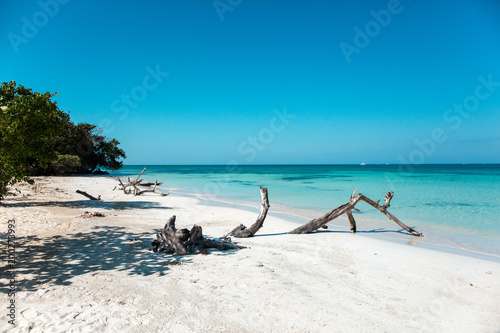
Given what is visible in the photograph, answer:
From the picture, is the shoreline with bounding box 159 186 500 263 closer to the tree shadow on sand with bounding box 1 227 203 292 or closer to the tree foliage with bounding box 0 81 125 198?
the tree shadow on sand with bounding box 1 227 203 292

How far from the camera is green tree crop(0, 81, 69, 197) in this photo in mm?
7156

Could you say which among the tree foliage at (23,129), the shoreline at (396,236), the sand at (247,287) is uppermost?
the tree foliage at (23,129)

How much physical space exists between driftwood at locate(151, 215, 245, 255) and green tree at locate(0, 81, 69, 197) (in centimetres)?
419

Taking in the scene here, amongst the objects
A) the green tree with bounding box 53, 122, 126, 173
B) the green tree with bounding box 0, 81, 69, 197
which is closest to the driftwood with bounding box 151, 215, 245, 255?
the green tree with bounding box 0, 81, 69, 197

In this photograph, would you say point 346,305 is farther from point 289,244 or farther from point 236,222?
point 236,222

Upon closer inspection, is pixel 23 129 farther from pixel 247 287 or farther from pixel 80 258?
pixel 247 287

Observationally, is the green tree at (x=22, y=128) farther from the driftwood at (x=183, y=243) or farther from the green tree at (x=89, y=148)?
the green tree at (x=89, y=148)

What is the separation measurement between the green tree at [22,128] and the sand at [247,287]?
6.19 ft

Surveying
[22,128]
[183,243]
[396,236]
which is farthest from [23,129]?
[396,236]

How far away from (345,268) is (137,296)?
4.16 metres

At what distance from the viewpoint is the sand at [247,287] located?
12.1 ft

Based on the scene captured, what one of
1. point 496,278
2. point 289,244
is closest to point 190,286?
point 289,244

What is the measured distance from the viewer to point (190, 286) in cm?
469

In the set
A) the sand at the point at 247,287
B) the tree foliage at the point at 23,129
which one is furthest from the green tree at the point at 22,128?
the sand at the point at 247,287
